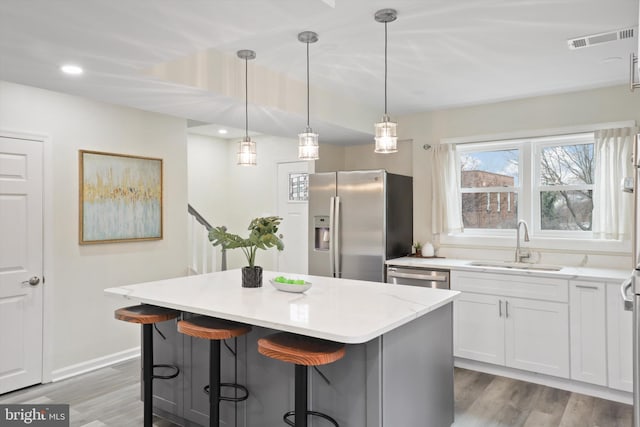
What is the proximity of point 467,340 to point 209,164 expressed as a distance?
424cm

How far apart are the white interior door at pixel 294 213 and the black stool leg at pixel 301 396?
3598 mm

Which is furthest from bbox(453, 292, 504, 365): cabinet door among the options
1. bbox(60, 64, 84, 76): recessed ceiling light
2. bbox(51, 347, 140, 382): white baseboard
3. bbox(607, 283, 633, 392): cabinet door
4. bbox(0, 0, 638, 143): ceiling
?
bbox(60, 64, 84, 76): recessed ceiling light

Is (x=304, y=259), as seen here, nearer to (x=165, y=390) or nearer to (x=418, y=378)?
(x=165, y=390)

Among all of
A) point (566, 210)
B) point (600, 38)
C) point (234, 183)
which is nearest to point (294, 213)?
point (234, 183)

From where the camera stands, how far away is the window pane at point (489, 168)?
15.1 feet

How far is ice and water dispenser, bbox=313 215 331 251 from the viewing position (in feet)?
15.7

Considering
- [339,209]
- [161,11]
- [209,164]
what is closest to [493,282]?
[339,209]

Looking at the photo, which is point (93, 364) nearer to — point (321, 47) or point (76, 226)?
point (76, 226)

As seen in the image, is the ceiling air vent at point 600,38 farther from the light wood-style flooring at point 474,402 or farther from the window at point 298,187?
the window at point 298,187

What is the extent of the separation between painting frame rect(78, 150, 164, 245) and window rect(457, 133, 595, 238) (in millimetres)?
3251

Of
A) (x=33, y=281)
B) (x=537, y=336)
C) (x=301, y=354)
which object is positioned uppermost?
(x=33, y=281)

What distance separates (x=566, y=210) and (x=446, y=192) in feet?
3.78

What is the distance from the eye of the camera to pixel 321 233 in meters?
4.84

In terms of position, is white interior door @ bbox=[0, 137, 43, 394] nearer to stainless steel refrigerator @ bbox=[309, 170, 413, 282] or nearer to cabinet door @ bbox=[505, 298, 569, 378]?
stainless steel refrigerator @ bbox=[309, 170, 413, 282]
